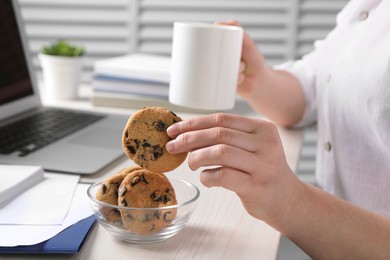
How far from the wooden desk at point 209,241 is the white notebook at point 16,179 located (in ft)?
0.40

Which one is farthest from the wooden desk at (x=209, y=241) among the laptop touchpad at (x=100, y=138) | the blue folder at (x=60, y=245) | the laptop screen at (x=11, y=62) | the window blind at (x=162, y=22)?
the window blind at (x=162, y=22)

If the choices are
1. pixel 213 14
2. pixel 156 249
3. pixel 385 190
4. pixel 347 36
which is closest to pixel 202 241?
pixel 156 249

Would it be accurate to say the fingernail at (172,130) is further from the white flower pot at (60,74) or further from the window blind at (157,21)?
the window blind at (157,21)

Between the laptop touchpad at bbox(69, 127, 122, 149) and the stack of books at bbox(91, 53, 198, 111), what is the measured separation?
29cm

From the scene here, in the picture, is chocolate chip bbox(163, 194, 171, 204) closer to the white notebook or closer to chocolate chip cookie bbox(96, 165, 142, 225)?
chocolate chip cookie bbox(96, 165, 142, 225)

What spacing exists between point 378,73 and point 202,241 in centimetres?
43

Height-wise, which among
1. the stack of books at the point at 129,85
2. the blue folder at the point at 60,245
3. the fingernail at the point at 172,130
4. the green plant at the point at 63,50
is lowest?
the stack of books at the point at 129,85

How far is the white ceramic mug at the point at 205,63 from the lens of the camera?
3.63ft

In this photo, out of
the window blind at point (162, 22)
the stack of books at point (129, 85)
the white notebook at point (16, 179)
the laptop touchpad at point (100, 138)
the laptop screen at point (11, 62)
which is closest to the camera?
the white notebook at point (16, 179)

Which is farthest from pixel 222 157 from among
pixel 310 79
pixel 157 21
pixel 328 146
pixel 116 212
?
pixel 157 21

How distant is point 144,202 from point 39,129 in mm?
550

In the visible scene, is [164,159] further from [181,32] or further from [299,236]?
[181,32]

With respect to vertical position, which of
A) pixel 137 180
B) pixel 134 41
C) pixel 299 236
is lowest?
pixel 134 41

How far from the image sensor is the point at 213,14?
2377mm
